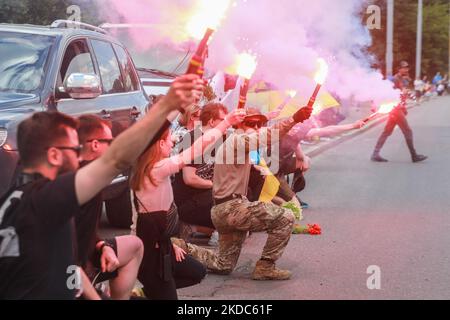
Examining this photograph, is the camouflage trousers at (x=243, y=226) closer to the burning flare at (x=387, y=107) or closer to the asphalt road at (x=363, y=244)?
the asphalt road at (x=363, y=244)

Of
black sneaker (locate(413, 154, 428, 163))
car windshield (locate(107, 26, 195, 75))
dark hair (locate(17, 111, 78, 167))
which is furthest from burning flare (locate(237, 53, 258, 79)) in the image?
black sneaker (locate(413, 154, 428, 163))

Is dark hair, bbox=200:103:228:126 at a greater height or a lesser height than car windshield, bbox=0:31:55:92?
lesser

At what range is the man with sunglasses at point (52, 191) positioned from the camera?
315 cm

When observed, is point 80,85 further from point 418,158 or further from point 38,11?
point 418,158

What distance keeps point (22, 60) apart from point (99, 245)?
3359mm

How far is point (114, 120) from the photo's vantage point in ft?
25.8

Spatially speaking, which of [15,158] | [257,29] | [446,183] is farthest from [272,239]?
[446,183]

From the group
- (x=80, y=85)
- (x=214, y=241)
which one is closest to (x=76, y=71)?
(x=80, y=85)

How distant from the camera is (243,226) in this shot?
6863mm

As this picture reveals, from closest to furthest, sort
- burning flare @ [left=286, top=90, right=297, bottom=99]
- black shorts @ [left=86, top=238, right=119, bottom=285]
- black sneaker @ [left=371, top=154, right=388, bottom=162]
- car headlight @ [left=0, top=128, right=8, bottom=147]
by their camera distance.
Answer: black shorts @ [left=86, top=238, right=119, bottom=285] < car headlight @ [left=0, top=128, right=8, bottom=147] < burning flare @ [left=286, top=90, right=297, bottom=99] < black sneaker @ [left=371, top=154, right=388, bottom=162]

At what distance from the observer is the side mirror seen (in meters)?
6.66

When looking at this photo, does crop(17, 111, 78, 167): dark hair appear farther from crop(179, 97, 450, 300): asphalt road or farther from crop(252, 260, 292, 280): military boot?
crop(252, 260, 292, 280): military boot

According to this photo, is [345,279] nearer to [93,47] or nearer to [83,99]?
[83,99]

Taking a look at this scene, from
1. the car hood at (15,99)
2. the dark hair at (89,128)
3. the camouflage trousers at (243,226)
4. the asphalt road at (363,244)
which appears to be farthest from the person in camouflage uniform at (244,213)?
the dark hair at (89,128)
